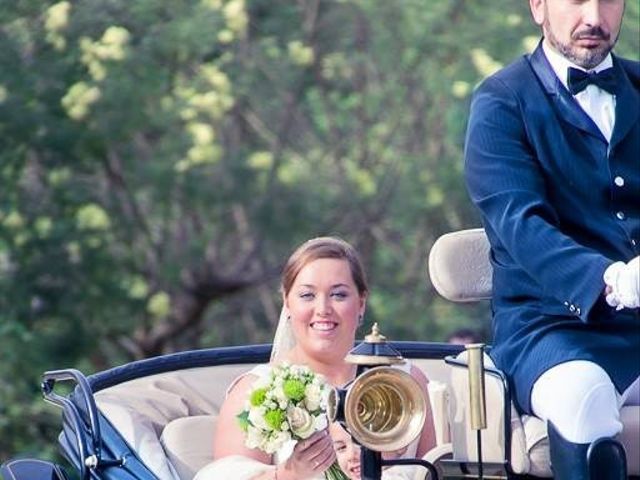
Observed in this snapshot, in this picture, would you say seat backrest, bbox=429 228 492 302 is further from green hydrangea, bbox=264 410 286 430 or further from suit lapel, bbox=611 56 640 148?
green hydrangea, bbox=264 410 286 430

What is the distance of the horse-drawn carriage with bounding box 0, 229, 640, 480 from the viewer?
4562mm

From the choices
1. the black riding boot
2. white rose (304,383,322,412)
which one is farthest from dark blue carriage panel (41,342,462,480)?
the black riding boot

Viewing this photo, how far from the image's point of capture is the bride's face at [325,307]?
16.4 ft

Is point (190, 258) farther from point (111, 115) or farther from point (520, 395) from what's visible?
point (520, 395)

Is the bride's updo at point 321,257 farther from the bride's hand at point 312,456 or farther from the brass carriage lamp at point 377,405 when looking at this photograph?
the brass carriage lamp at point 377,405

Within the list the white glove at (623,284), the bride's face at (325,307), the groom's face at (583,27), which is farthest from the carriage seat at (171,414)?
the groom's face at (583,27)

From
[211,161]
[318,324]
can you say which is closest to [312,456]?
[318,324]

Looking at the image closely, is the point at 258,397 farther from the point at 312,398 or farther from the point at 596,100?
the point at 596,100

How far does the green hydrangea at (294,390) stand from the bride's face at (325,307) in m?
0.51

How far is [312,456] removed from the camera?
14.8 feet

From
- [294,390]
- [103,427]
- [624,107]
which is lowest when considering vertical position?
[103,427]

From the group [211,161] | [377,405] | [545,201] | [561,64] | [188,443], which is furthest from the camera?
[211,161]

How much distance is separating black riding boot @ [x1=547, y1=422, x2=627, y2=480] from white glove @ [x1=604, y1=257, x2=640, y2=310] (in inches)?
12.4

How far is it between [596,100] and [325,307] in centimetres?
87
